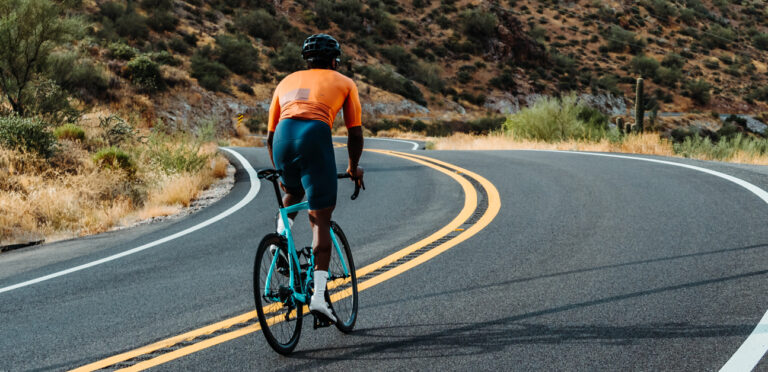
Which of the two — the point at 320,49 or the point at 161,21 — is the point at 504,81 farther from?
the point at 320,49

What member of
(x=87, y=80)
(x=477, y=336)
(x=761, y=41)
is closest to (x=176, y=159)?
(x=477, y=336)

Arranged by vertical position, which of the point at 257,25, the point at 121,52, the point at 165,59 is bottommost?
the point at 165,59

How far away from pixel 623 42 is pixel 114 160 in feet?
264

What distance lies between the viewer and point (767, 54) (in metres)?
86.8

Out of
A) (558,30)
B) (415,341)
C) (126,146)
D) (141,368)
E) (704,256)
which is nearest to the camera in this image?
(141,368)

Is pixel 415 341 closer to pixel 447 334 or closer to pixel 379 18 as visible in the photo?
pixel 447 334

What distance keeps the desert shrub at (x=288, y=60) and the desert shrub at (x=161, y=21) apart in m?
8.42

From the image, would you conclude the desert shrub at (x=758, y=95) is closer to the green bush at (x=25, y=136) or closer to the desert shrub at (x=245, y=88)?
the desert shrub at (x=245, y=88)

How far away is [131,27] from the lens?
158 ft

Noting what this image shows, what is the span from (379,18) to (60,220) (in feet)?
210

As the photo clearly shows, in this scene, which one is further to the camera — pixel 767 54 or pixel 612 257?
pixel 767 54

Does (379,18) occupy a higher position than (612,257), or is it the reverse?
(379,18)

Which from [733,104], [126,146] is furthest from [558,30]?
[126,146]

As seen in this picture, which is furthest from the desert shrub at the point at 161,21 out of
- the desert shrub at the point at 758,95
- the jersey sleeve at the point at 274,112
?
the desert shrub at the point at 758,95
